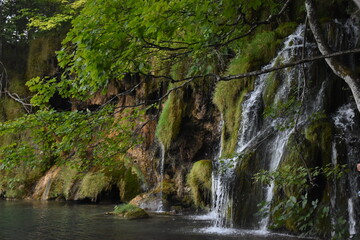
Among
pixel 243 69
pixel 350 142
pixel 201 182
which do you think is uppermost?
pixel 243 69

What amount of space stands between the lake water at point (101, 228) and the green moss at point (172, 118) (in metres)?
3.23

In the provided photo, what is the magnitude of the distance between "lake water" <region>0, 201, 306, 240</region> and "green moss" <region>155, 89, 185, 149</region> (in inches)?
127

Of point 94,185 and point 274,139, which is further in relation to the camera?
point 94,185

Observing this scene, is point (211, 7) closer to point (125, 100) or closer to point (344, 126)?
point (344, 126)

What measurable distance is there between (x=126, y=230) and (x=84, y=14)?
542 centimetres

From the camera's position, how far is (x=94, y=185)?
1452 centimetres

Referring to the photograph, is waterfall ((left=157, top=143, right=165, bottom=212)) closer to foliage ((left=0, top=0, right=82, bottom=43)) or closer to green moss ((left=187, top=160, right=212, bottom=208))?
green moss ((left=187, top=160, right=212, bottom=208))

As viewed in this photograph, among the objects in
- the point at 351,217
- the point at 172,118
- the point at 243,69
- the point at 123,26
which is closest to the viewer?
the point at 123,26

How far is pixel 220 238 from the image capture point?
6.94 meters

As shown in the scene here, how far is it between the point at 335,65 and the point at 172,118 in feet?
30.8

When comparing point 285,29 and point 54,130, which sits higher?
point 285,29

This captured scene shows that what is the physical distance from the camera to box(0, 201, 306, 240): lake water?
743 cm

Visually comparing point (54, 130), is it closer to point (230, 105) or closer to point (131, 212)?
point (131, 212)

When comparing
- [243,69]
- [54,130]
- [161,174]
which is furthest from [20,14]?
[54,130]
